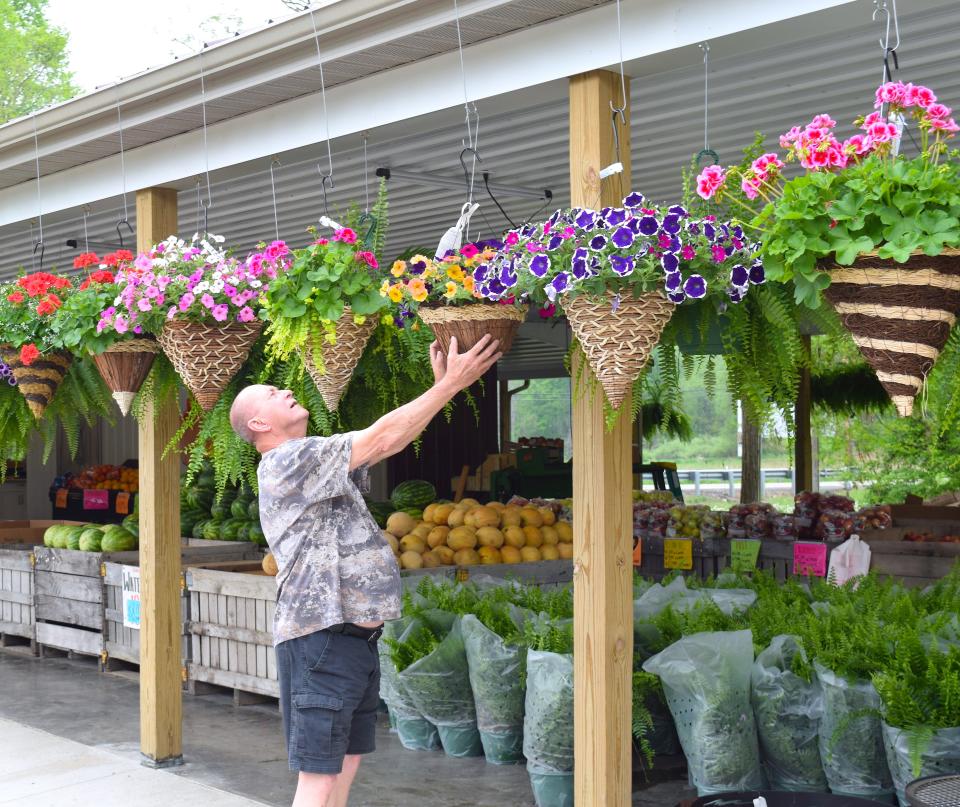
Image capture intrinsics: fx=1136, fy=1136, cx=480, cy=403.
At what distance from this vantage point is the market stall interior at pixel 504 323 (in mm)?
3184

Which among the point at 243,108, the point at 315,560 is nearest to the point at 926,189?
the point at 315,560

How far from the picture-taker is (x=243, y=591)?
624 cm

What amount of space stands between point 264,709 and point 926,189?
4.96 meters

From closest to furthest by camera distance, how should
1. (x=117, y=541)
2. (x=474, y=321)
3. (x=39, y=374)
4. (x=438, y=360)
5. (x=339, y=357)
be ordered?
(x=474, y=321)
(x=438, y=360)
(x=339, y=357)
(x=39, y=374)
(x=117, y=541)

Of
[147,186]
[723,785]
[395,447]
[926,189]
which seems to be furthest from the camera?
[147,186]

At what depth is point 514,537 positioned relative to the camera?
22.1ft

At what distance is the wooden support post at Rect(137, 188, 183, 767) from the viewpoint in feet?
16.7

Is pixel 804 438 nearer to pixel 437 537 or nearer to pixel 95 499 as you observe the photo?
pixel 437 537

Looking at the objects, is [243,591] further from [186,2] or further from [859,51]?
[186,2]

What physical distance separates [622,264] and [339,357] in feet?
3.94

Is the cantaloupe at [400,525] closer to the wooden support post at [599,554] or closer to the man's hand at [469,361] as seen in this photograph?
the wooden support post at [599,554]

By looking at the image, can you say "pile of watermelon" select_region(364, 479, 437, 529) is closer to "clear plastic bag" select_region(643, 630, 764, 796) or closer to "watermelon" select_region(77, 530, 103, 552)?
"watermelon" select_region(77, 530, 103, 552)

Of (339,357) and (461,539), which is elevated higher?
(339,357)

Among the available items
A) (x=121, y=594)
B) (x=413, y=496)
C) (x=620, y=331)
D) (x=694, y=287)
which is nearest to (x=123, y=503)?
(x=121, y=594)
